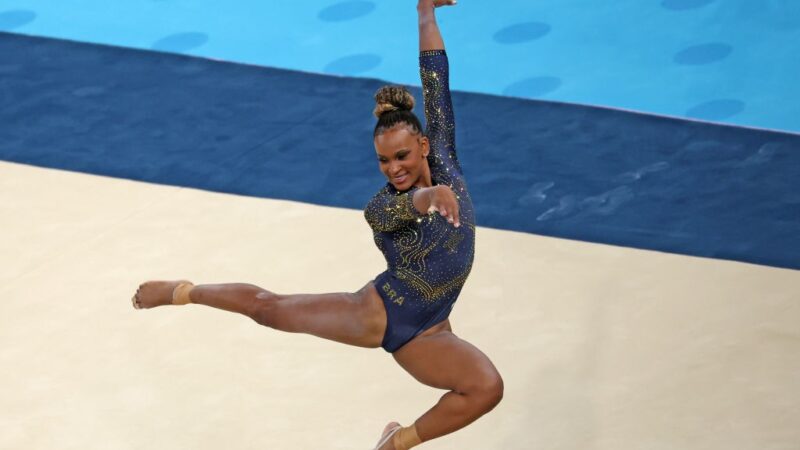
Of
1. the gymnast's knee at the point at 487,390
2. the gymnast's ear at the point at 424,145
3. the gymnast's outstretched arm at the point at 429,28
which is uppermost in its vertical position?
the gymnast's outstretched arm at the point at 429,28

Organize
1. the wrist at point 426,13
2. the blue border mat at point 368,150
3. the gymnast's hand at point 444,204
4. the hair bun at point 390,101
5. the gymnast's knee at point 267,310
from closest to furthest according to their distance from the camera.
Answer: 1. the gymnast's hand at point 444,204
2. the hair bun at point 390,101
3. the gymnast's knee at point 267,310
4. the wrist at point 426,13
5. the blue border mat at point 368,150

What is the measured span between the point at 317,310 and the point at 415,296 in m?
0.30

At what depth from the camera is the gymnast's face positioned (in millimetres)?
3688

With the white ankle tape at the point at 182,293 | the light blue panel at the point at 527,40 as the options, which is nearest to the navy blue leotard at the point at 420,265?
the white ankle tape at the point at 182,293

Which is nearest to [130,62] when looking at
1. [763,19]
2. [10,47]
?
[10,47]

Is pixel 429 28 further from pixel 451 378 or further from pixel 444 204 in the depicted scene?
pixel 451 378

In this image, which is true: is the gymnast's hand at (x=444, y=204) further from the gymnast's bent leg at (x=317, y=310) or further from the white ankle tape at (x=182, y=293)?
the white ankle tape at (x=182, y=293)

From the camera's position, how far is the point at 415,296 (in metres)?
3.76

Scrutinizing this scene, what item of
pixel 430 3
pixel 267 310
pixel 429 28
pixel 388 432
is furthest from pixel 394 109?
pixel 388 432

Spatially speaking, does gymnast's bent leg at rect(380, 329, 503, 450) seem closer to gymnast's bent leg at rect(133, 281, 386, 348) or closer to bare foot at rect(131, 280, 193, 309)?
gymnast's bent leg at rect(133, 281, 386, 348)

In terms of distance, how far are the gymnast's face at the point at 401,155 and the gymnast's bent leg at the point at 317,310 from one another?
349 millimetres

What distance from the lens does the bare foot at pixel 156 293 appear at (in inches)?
163

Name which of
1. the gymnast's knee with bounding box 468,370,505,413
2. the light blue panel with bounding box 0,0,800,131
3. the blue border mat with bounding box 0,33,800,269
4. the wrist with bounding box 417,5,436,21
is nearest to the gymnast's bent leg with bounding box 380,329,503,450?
the gymnast's knee with bounding box 468,370,505,413

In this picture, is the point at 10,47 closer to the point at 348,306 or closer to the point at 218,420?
the point at 218,420
